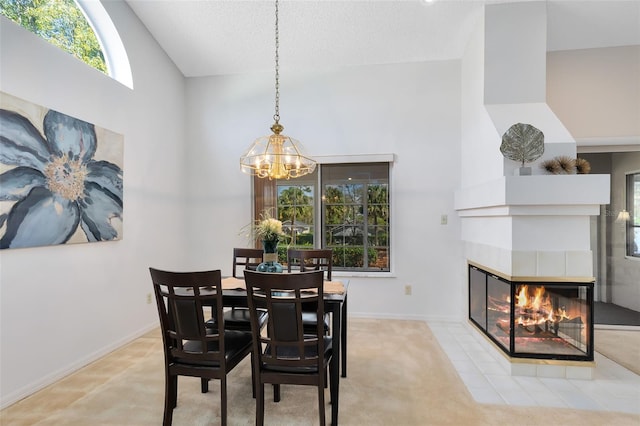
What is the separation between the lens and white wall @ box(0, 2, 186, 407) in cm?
221

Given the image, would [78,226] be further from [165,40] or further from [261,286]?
[165,40]

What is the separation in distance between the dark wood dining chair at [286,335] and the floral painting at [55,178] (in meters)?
1.84

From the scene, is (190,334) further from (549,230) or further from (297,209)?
(549,230)

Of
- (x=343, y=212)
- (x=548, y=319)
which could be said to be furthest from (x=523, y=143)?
(x=343, y=212)

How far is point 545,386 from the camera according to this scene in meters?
2.37

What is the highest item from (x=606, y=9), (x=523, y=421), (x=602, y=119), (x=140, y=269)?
(x=606, y=9)

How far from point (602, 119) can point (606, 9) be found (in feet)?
3.55

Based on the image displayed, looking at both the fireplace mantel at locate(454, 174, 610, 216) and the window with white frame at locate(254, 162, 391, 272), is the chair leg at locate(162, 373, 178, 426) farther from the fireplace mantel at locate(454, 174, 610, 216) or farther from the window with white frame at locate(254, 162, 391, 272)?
the fireplace mantel at locate(454, 174, 610, 216)

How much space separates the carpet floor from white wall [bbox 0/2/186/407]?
0.90 feet

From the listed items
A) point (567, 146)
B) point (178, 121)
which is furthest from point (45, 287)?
point (567, 146)

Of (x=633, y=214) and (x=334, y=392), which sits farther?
(x=633, y=214)

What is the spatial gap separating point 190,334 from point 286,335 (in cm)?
56

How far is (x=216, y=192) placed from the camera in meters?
4.28

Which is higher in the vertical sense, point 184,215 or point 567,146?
point 567,146
